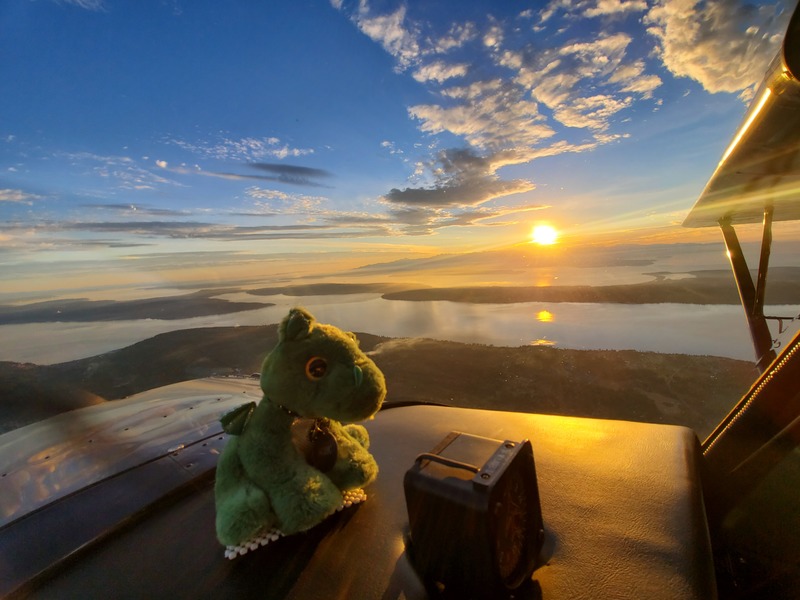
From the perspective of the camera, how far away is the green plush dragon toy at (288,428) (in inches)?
46.5

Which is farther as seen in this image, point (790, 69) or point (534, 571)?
point (534, 571)

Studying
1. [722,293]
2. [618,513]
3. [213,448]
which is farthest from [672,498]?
[722,293]

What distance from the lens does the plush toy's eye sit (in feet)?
4.00

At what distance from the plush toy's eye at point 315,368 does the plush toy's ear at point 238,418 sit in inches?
11.1

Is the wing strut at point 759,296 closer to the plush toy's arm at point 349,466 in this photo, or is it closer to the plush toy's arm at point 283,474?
the plush toy's arm at point 349,466

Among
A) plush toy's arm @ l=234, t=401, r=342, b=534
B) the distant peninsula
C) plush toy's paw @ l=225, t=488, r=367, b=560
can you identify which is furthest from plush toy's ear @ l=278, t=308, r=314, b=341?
the distant peninsula

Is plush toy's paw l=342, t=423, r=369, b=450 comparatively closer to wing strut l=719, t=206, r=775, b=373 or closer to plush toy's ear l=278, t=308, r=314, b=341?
plush toy's ear l=278, t=308, r=314, b=341

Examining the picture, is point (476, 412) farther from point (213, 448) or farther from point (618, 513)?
point (213, 448)

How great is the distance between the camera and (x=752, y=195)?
2223 millimetres

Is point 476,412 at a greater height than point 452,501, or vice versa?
point 452,501

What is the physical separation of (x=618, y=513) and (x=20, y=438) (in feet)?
10.4

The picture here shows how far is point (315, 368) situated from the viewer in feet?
4.02

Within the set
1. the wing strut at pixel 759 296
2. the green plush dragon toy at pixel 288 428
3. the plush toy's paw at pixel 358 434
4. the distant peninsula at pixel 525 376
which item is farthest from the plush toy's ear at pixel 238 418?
the distant peninsula at pixel 525 376

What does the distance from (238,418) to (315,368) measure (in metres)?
0.37
